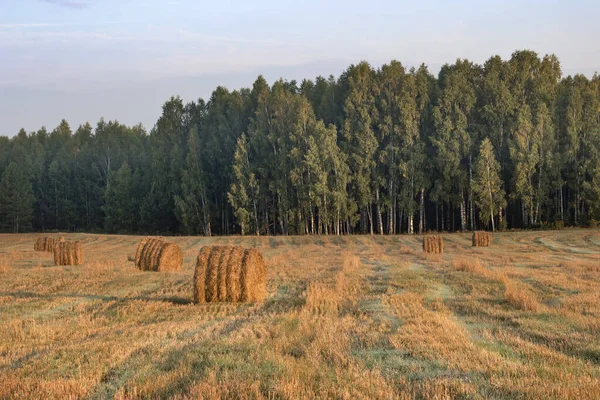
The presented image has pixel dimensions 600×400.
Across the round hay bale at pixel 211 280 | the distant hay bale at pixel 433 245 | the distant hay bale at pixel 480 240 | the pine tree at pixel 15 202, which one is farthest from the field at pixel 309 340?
the pine tree at pixel 15 202

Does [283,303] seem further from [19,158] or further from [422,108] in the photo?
[19,158]

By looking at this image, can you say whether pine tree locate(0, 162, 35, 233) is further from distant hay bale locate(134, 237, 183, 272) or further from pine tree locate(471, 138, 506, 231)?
distant hay bale locate(134, 237, 183, 272)

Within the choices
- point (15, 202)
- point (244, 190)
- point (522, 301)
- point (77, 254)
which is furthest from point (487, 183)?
point (15, 202)

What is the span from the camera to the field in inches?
249

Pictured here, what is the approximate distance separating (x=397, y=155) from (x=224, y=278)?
43038 mm

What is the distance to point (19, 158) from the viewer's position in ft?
303

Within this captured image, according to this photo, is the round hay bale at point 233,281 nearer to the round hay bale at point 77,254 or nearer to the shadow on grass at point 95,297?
the shadow on grass at point 95,297

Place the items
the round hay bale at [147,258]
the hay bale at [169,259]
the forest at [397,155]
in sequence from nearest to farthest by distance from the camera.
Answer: the hay bale at [169,259], the round hay bale at [147,258], the forest at [397,155]

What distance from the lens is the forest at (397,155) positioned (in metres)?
52.2

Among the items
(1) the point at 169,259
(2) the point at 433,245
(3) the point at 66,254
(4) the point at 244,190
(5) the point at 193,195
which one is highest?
(4) the point at 244,190

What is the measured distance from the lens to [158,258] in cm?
2033

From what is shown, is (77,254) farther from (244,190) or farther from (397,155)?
(397,155)

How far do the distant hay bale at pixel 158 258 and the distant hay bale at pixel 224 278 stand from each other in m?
7.50

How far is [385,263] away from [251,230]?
36.0 metres
